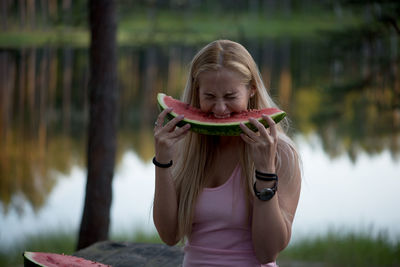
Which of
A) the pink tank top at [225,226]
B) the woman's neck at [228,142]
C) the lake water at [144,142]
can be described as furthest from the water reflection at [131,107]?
the pink tank top at [225,226]

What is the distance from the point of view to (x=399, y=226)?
967 centimetres

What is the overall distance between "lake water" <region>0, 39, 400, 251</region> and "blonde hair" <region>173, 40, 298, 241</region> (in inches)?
180

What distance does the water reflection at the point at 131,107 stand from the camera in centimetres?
951

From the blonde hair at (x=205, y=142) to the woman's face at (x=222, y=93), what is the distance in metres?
0.03

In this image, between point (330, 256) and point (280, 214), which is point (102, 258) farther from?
point (330, 256)

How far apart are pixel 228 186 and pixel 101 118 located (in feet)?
9.30

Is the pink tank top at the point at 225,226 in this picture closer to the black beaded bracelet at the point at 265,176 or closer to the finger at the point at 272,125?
the black beaded bracelet at the point at 265,176

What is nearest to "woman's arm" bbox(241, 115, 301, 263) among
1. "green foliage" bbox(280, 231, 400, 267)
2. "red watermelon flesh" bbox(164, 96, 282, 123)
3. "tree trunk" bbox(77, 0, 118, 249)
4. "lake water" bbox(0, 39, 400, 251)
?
"red watermelon flesh" bbox(164, 96, 282, 123)

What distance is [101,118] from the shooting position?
4.89 m

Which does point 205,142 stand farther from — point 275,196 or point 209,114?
point 275,196

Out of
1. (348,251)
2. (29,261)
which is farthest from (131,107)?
(29,261)

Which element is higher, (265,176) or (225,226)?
(265,176)

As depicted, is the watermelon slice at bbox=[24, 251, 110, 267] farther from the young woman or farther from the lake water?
the lake water

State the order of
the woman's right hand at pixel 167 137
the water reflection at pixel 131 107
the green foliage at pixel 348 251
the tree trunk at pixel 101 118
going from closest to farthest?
the woman's right hand at pixel 167 137, the tree trunk at pixel 101 118, the green foliage at pixel 348 251, the water reflection at pixel 131 107
